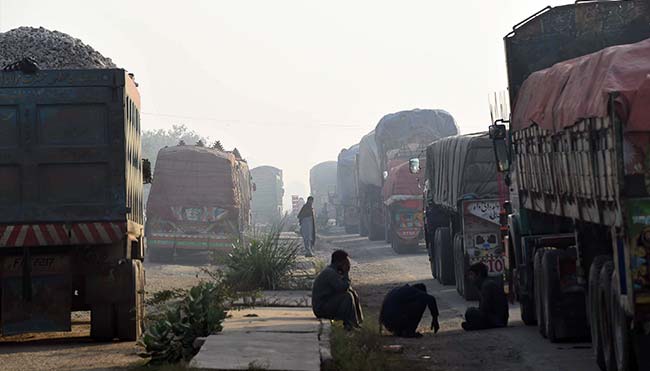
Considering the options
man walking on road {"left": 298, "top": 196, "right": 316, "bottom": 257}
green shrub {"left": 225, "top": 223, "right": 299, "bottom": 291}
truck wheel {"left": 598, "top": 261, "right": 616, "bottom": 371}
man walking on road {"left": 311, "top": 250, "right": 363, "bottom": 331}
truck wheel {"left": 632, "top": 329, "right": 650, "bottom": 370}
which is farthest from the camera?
man walking on road {"left": 298, "top": 196, "right": 316, "bottom": 257}

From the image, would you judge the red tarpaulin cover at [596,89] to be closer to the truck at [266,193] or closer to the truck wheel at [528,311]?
the truck wheel at [528,311]

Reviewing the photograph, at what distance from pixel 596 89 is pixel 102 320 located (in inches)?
260

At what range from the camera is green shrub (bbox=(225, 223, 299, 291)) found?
866 inches

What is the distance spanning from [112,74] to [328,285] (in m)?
3.59

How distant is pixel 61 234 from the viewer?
1382 cm

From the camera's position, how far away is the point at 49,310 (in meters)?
13.8

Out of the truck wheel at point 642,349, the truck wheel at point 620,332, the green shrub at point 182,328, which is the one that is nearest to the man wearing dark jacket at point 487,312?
the green shrub at point 182,328

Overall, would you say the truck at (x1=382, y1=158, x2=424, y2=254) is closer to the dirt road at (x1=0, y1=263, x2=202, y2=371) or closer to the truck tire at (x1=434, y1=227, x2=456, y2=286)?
the truck tire at (x1=434, y1=227, x2=456, y2=286)

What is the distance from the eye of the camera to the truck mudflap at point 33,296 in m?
13.7

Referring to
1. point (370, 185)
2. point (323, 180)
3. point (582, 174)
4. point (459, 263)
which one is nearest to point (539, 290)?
point (582, 174)

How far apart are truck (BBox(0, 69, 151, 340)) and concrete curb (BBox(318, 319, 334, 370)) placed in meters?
2.19

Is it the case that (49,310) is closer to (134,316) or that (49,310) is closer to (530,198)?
(134,316)

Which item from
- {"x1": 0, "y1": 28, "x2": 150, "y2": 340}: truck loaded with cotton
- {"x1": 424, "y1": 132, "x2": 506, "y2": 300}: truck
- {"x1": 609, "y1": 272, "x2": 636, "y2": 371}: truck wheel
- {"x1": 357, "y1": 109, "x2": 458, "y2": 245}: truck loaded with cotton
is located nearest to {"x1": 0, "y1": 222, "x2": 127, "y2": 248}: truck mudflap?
{"x1": 0, "y1": 28, "x2": 150, "y2": 340}: truck loaded with cotton

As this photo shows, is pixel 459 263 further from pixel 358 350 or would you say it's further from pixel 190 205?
pixel 190 205
